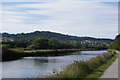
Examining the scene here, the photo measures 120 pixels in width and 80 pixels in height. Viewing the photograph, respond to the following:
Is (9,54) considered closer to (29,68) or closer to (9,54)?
(9,54)

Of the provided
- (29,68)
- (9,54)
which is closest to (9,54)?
(9,54)

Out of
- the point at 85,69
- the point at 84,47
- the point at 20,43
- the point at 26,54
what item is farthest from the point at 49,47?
the point at 85,69

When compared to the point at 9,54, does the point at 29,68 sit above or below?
below

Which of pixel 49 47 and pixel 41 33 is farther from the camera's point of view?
pixel 41 33

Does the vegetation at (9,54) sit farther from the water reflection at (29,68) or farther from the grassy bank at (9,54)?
the water reflection at (29,68)

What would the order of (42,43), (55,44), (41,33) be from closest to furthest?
(42,43)
(55,44)
(41,33)

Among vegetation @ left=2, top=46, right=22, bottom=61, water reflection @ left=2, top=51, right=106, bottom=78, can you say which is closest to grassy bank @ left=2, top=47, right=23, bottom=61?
vegetation @ left=2, top=46, right=22, bottom=61

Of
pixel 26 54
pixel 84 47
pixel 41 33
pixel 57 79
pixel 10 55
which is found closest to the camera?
pixel 57 79

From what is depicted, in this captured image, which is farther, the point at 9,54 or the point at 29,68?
the point at 9,54

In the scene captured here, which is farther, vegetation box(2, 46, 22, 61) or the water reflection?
vegetation box(2, 46, 22, 61)

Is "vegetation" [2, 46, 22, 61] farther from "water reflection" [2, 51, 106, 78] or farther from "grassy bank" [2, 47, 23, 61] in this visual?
"water reflection" [2, 51, 106, 78]

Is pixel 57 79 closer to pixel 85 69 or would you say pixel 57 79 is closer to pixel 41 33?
pixel 85 69

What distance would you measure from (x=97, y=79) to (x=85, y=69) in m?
3.37

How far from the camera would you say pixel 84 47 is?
6619 inches
